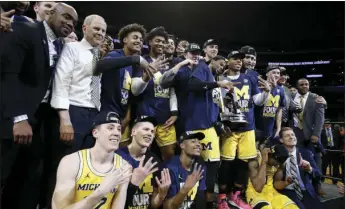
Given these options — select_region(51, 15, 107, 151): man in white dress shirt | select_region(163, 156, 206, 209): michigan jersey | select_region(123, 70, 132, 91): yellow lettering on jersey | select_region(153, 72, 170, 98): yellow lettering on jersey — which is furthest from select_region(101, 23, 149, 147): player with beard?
select_region(163, 156, 206, 209): michigan jersey

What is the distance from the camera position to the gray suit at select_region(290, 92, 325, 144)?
3586 millimetres

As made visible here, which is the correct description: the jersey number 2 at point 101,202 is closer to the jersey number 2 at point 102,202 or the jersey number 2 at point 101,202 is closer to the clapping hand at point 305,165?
the jersey number 2 at point 102,202

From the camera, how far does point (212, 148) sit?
2.62 m

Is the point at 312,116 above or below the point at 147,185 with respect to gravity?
above

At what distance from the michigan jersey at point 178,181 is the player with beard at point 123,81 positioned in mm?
333

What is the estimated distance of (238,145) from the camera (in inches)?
119

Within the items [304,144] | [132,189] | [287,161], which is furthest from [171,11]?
[304,144]

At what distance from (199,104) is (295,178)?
1.18 metres

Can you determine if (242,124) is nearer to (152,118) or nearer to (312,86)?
(152,118)

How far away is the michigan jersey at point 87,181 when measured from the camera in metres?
1.82

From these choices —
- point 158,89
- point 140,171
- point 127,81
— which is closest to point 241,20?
point 158,89

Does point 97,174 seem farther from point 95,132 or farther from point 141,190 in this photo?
point 141,190

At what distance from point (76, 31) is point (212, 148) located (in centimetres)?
120

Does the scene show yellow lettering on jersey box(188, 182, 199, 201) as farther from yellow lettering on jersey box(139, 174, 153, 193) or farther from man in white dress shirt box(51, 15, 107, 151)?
man in white dress shirt box(51, 15, 107, 151)
